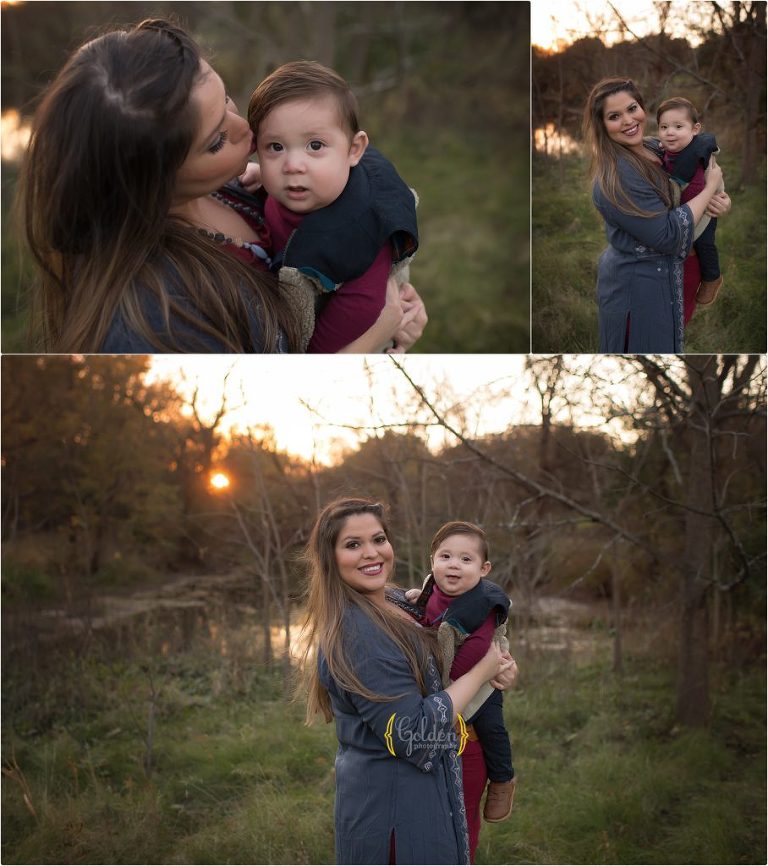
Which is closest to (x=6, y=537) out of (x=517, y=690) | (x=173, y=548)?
(x=173, y=548)

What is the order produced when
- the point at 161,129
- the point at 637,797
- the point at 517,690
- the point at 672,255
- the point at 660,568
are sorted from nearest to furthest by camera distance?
1. the point at 161,129
2. the point at 672,255
3. the point at 637,797
4. the point at 517,690
5. the point at 660,568

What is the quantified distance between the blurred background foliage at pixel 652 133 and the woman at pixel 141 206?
4.02 feet

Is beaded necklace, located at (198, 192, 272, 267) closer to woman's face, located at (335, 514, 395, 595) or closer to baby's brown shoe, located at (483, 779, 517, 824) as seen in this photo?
woman's face, located at (335, 514, 395, 595)

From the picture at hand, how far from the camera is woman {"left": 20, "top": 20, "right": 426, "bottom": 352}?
7.50 feet

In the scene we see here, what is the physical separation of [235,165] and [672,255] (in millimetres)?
1551

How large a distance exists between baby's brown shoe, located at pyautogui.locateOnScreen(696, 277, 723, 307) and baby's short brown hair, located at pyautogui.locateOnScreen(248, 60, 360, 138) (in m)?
1.45

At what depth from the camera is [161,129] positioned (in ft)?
7.57

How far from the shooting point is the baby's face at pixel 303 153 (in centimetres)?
258

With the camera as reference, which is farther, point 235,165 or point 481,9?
point 481,9

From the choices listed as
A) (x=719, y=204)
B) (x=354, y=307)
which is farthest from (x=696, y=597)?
(x=354, y=307)

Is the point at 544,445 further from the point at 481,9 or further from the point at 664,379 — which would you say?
the point at 481,9

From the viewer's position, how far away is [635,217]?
10.4ft

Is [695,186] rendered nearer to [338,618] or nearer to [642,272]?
[642,272]

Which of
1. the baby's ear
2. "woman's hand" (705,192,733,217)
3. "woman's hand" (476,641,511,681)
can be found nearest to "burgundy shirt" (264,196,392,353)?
the baby's ear
